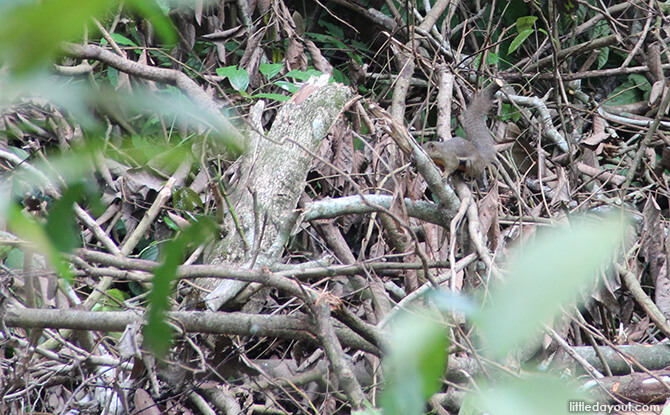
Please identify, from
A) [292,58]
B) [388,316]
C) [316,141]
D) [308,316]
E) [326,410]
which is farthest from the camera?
[292,58]

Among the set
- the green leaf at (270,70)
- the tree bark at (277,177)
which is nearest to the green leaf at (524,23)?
the tree bark at (277,177)

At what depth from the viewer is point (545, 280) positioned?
0.29 meters

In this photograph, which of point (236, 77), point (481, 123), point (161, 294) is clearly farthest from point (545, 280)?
point (481, 123)

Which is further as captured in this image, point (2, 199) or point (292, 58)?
point (292, 58)

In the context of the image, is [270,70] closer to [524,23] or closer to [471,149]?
[471,149]

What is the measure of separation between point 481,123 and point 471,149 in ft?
0.76

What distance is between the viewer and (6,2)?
31 centimetres

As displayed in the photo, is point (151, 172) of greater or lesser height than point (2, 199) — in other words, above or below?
below

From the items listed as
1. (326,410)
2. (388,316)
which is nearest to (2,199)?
(388,316)

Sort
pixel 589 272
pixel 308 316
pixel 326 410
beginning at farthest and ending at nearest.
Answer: pixel 326 410 → pixel 308 316 → pixel 589 272

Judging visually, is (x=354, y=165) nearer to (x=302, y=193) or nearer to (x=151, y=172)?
(x=302, y=193)

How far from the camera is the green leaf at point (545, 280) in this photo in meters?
0.28

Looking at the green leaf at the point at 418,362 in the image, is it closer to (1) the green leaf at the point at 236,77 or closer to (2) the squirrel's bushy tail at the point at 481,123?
(1) the green leaf at the point at 236,77

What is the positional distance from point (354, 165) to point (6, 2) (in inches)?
115
